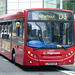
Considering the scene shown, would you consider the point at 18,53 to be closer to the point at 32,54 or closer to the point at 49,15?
the point at 32,54

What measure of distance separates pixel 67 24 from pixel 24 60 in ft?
7.79

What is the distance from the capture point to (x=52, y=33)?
12.9 metres

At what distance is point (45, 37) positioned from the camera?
42.0 feet

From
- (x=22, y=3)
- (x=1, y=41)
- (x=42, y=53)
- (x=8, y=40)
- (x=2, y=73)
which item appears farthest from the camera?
(x=22, y=3)

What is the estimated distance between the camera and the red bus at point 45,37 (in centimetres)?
1259

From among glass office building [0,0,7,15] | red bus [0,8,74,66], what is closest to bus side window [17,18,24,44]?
red bus [0,8,74,66]

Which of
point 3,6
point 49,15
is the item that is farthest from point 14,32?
point 3,6

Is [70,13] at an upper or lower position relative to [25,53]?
upper

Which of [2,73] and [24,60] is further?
[24,60]

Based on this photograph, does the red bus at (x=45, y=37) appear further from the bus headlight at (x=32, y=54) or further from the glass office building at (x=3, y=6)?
the glass office building at (x=3, y=6)

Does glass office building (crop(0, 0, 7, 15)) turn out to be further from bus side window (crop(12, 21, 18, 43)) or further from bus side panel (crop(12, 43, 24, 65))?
bus side panel (crop(12, 43, 24, 65))

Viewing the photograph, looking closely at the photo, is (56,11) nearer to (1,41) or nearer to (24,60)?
(24,60)

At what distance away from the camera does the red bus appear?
12594mm

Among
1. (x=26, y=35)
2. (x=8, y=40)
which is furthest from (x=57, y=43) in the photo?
(x=8, y=40)
